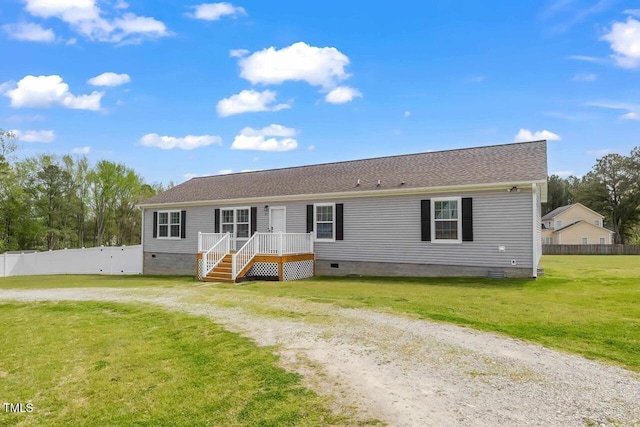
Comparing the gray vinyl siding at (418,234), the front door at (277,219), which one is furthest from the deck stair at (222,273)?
the gray vinyl siding at (418,234)

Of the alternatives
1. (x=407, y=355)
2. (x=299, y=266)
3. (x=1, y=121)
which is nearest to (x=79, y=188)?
(x=1, y=121)

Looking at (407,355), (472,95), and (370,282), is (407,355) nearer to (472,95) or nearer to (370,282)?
(370,282)

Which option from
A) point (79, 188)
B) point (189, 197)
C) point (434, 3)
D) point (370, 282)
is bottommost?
point (370, 282)

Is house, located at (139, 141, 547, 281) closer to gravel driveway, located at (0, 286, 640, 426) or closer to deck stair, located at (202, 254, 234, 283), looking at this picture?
deck stair, located at (202, 254, 234, 283)

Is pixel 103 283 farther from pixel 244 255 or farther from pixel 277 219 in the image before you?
pixel 277 219

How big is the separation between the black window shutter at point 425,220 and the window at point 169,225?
1290 cm

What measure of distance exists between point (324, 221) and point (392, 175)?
11.2 feet

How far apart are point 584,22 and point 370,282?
37.8ft

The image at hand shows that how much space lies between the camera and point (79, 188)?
42.8 meters

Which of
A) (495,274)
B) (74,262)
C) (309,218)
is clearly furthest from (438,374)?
(74,262)

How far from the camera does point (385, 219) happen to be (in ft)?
49.6

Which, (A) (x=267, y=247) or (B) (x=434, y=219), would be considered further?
(A) (x=267, y=247)

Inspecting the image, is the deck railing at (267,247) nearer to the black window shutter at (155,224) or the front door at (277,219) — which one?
the front door at (277,219)

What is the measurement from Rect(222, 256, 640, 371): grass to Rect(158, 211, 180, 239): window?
365 inches
